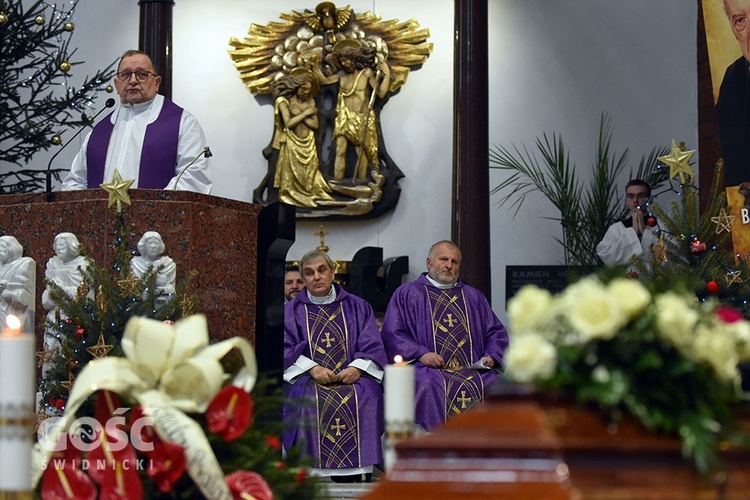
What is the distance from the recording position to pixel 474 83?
11.4 m

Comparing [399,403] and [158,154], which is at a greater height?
[158,154]

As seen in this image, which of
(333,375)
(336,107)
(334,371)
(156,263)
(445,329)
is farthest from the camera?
(336,107)

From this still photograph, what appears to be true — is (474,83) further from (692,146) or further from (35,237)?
(35,237)

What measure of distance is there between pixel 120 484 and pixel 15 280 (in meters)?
4.64

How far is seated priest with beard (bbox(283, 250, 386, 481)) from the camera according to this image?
29.2 feet

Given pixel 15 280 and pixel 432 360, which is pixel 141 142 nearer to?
pixel 15 280

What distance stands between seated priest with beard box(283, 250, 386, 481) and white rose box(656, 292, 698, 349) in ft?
22.3

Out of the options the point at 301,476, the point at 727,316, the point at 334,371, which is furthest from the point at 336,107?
the point at 727,316

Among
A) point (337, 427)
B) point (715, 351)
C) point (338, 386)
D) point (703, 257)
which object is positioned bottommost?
point (337, 427)

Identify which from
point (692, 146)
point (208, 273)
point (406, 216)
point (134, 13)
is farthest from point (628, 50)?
point (208, 273)

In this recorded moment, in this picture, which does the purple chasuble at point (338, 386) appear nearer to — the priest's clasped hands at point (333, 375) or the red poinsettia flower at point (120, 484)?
the priest's clasped hands at point (333, 375)

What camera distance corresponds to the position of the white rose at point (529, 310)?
1.94 m

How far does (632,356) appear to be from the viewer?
191 cm

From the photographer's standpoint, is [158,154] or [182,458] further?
[158,154]
